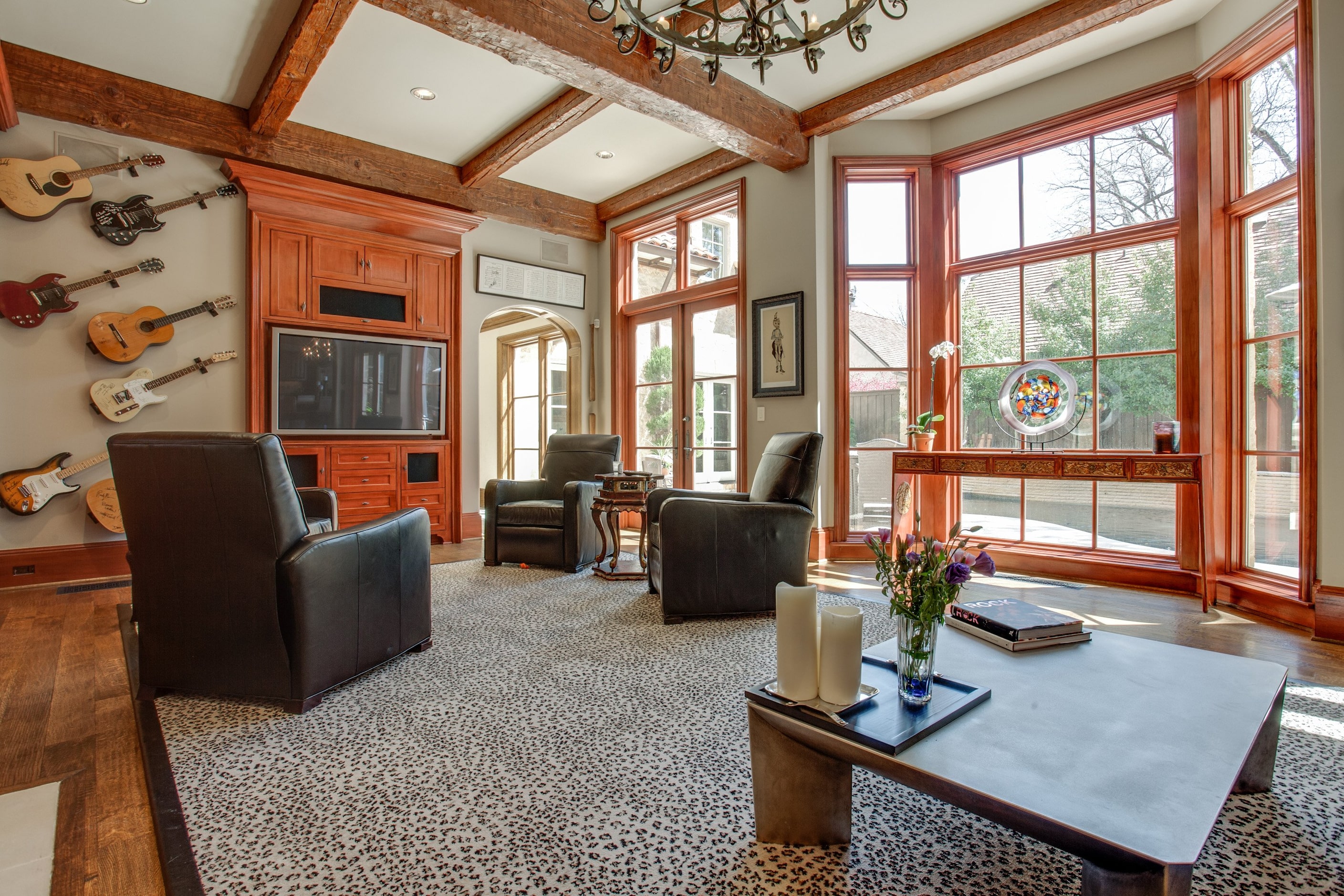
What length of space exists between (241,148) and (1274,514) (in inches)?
249

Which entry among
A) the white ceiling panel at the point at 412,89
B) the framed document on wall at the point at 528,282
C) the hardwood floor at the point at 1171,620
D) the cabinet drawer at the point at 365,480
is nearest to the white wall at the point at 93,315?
the cabinet drawer at the point at 365,480

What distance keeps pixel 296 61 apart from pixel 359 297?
176cm

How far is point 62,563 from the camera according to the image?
3.86 m

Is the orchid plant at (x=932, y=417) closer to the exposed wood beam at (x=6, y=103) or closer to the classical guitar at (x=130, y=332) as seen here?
the classical guitar at (x=130, y=332)

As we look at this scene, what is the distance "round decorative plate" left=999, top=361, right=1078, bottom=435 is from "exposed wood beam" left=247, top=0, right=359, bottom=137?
404 centimetres

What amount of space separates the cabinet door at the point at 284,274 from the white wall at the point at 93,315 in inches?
5.7

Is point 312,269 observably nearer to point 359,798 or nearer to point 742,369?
point 742,369

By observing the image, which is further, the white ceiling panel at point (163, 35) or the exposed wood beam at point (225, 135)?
the exposed wood beam at point (225, 135)

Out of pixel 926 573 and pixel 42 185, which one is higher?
pixel 42 185

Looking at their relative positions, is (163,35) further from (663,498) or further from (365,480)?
(663,498)

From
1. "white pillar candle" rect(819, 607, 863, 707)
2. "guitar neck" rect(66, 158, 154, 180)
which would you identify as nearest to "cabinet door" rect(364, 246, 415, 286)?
"guitar neck" rect(66, 158, 154, 180)

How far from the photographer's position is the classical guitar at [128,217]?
3934 millimetres

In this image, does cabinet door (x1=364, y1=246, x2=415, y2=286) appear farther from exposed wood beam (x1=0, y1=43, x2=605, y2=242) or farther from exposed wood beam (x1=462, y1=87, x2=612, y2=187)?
exposed wood beam (x1=462, y1=87, x2=612, y2=187)

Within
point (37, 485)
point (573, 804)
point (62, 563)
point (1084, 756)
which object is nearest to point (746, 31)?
point (1084, 756)
